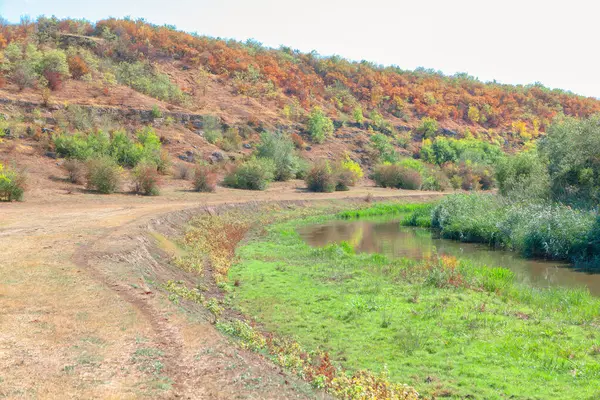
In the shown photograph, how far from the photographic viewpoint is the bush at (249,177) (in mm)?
41219

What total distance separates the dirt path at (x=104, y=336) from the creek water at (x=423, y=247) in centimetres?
1172

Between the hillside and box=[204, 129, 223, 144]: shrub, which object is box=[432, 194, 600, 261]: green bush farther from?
the hillside

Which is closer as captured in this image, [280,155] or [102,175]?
[102,175]

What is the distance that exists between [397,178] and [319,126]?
12.8 metres

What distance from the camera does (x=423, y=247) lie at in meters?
24.2

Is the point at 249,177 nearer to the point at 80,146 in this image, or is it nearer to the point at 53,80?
the point at 80,146

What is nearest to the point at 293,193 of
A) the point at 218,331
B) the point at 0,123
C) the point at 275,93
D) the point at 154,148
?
the point at 154,148

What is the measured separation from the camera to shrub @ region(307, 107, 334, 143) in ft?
201

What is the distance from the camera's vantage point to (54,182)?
3133 centimetres

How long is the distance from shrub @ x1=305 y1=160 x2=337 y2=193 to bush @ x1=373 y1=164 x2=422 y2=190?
10.2 meters

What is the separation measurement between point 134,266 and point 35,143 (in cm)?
2761

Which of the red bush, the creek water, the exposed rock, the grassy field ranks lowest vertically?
the creek water

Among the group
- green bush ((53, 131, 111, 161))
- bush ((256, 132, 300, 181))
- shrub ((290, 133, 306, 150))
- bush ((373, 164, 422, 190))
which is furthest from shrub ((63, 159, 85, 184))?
bush ((373, 164, 422, 190))

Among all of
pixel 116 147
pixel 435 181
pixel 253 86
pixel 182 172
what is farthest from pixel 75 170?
pixel 435 181
